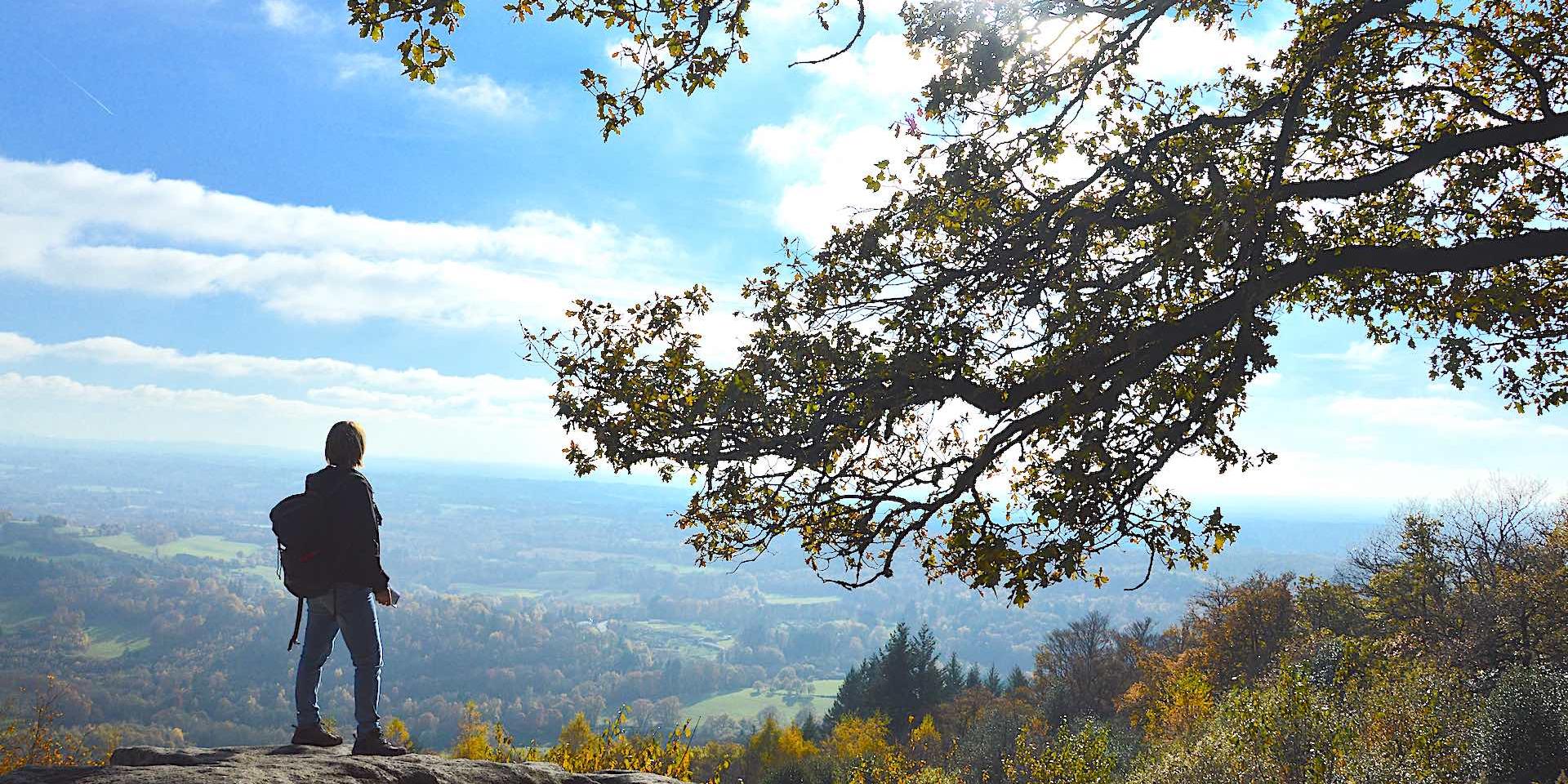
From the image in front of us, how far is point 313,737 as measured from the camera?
6039 mm

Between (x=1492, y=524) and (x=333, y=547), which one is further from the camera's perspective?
(x=1492, y=524)

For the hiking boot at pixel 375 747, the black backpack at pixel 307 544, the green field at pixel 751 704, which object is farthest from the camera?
the green field at pixel 751 704

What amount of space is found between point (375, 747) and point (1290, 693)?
16.7 m

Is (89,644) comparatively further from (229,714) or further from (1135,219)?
(1135,219)

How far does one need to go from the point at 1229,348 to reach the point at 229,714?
499 ft

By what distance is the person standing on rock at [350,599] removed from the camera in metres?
5.71

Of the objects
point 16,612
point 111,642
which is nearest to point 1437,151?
point 111,642

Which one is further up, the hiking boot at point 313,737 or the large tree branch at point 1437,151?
the large tree branch at point 1437,151

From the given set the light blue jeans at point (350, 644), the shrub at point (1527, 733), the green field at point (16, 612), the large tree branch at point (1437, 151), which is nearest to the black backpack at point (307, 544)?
the light blue jeans at point (350, 644)

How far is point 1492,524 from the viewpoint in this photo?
26.3 meters

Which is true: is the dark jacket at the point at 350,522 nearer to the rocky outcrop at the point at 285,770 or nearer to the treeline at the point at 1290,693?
the rocky outcrop at the point at 285,770

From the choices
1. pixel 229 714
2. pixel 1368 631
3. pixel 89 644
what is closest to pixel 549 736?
pixel 229 714

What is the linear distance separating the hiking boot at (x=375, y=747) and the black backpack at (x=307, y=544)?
0.93 meters

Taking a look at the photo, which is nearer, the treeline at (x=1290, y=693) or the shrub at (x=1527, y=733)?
the shrub at (x=1527, y=733)
